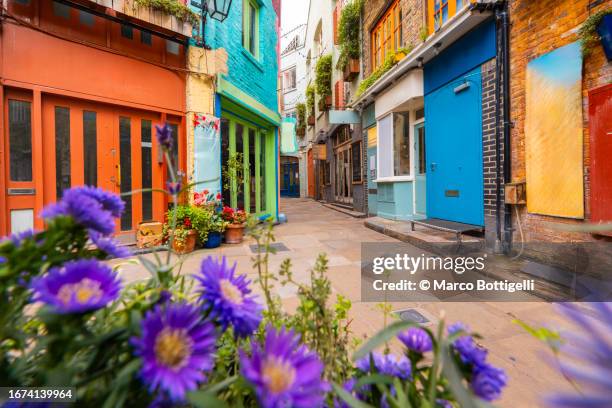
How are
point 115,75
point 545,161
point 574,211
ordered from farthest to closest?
point 115,75
point 545,161
point 574,211

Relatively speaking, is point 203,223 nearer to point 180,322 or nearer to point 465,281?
point 465,281


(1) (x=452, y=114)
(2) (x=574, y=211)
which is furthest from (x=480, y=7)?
(2) (x=574, y=211)

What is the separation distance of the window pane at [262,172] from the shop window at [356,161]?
11.0 feet

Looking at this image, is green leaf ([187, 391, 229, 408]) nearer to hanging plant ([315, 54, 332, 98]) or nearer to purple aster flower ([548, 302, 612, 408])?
purple aster flower ([548, 302, 612, 408])

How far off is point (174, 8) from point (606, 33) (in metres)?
5.73

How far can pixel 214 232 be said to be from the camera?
5391 millimetres

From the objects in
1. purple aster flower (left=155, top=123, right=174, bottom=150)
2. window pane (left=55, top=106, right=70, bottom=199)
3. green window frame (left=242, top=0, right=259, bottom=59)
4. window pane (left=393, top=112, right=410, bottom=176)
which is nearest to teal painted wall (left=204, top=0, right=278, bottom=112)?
green window frame (left=242, top=0, right=259, bottom=59)

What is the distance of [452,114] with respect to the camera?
17.4 ft

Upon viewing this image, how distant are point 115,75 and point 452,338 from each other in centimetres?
594

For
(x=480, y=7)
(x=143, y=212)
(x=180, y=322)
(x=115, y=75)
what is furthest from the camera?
(x=143, y=212)

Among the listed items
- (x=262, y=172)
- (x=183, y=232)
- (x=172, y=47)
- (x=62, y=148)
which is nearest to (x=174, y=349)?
(x=183, y=232)

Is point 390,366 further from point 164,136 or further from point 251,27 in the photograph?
point 251,27

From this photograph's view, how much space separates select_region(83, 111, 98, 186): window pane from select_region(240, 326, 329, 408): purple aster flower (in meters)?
5.44

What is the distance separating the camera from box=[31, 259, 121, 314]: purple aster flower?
1.23 ft
